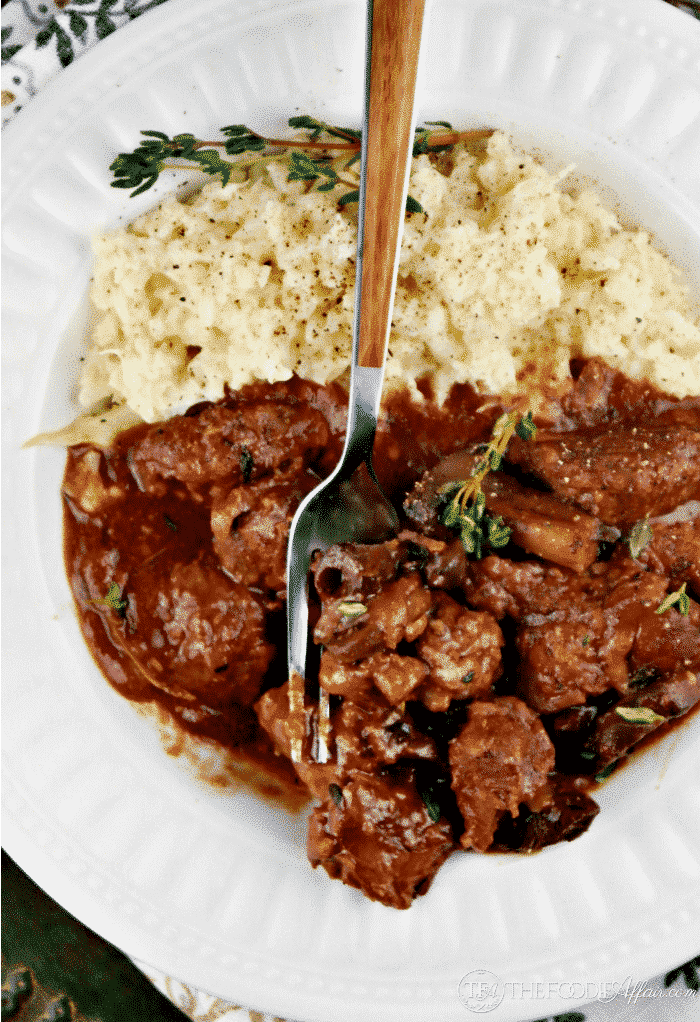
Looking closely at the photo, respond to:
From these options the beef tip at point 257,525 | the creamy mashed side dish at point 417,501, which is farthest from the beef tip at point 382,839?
the beef tip at point 257,525

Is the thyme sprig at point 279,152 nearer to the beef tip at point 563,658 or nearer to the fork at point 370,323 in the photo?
the fork at point 370,323

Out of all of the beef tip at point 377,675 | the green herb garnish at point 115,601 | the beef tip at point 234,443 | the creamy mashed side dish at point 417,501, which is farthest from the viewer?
the green herb garnish at point 115,601

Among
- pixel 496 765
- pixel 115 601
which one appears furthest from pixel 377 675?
pixel 115 601

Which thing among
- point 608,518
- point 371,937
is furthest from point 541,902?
point 608,518

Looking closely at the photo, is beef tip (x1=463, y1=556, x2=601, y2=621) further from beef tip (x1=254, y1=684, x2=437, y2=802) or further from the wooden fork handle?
the wooden fork handle

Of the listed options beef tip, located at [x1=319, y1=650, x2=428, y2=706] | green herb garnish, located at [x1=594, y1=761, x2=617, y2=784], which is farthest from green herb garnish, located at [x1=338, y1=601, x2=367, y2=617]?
green herb garnish, located at [x1=594, y1=761, x2=617, y2=784]
